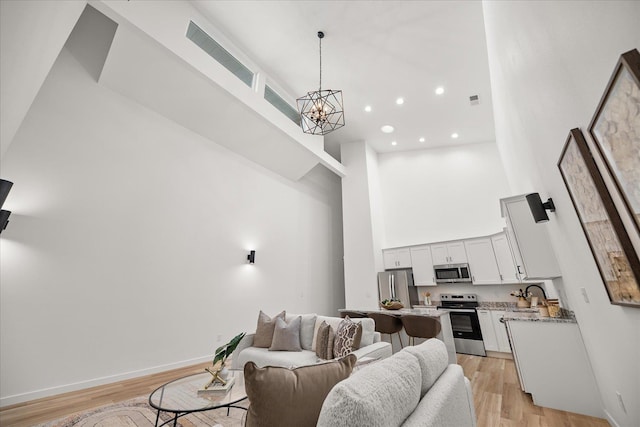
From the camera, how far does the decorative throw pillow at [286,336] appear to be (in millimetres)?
3066

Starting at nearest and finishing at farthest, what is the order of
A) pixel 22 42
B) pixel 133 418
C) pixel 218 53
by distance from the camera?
1. pixel 22 42
2. pixel 133 418
3. pixel 218 53

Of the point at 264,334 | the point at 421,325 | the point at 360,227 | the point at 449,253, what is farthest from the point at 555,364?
the point at 360,227

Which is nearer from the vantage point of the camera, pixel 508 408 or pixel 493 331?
pixel 508 408

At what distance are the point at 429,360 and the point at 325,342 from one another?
1.79 meters

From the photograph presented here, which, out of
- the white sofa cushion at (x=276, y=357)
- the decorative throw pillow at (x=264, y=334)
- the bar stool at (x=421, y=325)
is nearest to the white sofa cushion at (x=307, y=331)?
the white sofa cushion at (x=276, y=357)

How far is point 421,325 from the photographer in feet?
11.0

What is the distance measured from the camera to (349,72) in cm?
491

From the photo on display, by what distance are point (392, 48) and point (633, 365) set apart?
4906 mm

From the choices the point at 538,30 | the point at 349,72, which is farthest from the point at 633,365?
the point at 349,72

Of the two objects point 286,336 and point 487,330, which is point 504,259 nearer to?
point 487,330

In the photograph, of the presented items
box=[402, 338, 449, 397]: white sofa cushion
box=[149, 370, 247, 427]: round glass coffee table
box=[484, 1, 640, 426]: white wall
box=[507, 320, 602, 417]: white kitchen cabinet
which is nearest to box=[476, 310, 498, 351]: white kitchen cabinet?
box=[507, 320, 602, 417]: white kitchen cabinet

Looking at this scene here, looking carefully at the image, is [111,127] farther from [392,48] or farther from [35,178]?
Answer: [392,48]

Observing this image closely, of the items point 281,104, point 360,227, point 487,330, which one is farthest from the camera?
point 360,227

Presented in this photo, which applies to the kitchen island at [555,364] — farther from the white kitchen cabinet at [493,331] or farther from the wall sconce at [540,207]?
the white kitchen cabinet at [493,331]
